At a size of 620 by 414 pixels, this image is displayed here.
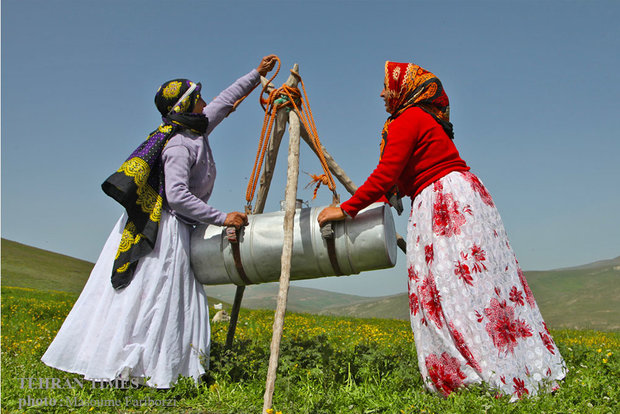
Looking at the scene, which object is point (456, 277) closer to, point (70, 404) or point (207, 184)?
point (207, 184)

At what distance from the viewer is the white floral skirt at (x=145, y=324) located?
3877 mm

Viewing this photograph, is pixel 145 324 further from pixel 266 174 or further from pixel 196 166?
pixel 266 174

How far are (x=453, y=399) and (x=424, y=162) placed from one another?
1829 mm

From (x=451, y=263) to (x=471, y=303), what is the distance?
0.33 m

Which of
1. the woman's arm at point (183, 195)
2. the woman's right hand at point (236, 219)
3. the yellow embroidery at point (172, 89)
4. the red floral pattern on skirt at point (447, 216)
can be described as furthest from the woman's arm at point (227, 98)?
the red floral pattern on skirt at point (447, 216)

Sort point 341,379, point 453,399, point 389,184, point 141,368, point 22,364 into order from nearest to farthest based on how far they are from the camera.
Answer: point 453,399 → point 389,184 → point 141,368 → point 341,379 → point 22,364

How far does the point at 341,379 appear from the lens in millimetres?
4289

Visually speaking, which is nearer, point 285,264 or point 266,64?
point 285,264

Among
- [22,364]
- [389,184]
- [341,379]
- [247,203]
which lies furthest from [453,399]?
[22,364]

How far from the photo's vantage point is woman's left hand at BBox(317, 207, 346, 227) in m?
3.73

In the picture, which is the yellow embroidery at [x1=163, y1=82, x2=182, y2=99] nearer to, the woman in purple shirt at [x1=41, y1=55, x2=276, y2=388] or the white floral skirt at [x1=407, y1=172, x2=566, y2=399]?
the woman in purple shirt at [x1=41, y1=55, x2=276, y2=388]

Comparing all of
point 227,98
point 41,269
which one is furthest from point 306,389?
point 41,269

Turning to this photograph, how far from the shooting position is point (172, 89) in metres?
4.45

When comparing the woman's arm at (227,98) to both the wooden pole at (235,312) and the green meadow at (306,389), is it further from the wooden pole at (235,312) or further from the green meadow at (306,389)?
the green meadow at (306,389)
